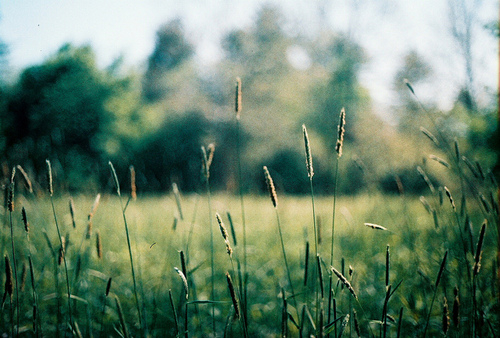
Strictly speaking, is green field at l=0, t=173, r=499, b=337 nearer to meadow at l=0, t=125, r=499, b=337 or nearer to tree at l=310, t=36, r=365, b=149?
meadow at l=0, t=125, r=499, b=337

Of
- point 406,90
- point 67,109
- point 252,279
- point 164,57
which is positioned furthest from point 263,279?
point 164,57

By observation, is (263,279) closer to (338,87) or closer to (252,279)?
(252,279)

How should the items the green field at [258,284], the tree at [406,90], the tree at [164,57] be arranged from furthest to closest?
1. the tree at [164,57]
2. the tree at [406,90]
3. the green field at [258,284]

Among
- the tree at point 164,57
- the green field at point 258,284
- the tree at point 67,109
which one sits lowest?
the green field at point 258,284

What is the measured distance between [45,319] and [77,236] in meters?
2.11

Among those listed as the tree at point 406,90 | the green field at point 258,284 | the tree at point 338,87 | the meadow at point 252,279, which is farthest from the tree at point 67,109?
the tree at point 406,90

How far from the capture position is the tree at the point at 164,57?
541 inches

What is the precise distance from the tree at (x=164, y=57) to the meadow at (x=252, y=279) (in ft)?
34.5

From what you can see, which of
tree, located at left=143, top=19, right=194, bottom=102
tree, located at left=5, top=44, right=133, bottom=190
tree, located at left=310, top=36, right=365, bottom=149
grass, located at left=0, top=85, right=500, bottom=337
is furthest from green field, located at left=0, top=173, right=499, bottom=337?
tree, located at left=143, top=19, right=194, bottom=102

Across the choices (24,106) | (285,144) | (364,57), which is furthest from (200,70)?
(24,106)

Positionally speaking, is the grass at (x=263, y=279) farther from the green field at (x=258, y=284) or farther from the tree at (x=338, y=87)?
the tree at (x=338, y=87)

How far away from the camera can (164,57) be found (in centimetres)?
1661

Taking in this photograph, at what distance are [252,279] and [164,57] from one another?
16.1m

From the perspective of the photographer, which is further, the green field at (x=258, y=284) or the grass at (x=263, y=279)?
the green field at (x=258, y=284)
